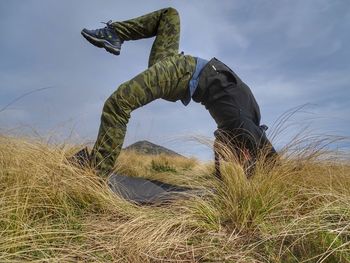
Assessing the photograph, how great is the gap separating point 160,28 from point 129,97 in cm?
87

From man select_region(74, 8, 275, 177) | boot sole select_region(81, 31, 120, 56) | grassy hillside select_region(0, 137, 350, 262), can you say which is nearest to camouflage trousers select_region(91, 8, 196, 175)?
man select_region(74, 8, 275, 177)

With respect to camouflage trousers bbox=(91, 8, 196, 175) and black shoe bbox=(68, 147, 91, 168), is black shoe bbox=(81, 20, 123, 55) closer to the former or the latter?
camouflage trousers bbox=(91, 8, 196, 175)

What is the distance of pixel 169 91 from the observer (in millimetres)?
3881

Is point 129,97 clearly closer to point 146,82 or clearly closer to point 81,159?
point 146,82

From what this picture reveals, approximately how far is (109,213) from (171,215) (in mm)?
435

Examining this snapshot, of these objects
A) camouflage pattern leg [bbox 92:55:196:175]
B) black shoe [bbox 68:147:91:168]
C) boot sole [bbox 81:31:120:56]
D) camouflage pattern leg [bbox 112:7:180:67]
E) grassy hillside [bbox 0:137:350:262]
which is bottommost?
grassy hillside [bbox 0:137:350:262]

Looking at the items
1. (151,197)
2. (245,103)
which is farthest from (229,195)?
(245,103)

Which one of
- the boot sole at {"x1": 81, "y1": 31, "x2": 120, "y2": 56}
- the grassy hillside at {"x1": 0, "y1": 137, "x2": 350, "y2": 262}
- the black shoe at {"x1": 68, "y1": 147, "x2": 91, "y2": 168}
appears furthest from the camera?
the boot sole at {"x1": 81, "y1": 31, "x2": 120, "y2": 56}

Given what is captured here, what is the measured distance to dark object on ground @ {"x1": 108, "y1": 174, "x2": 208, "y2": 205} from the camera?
3227mm

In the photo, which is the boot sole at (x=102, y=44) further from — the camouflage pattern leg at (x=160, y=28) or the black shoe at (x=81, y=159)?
the black shoe at (x=81, y=159)

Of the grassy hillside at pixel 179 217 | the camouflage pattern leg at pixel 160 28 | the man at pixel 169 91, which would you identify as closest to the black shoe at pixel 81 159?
the man at pixel 169 91

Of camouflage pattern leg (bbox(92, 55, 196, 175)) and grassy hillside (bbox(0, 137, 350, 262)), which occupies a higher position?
camouflage pattern leg (bbox(92, 55, 196, 175))

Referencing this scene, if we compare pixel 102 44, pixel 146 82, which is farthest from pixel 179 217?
pixel 102 44

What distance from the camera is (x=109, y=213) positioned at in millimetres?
2998
